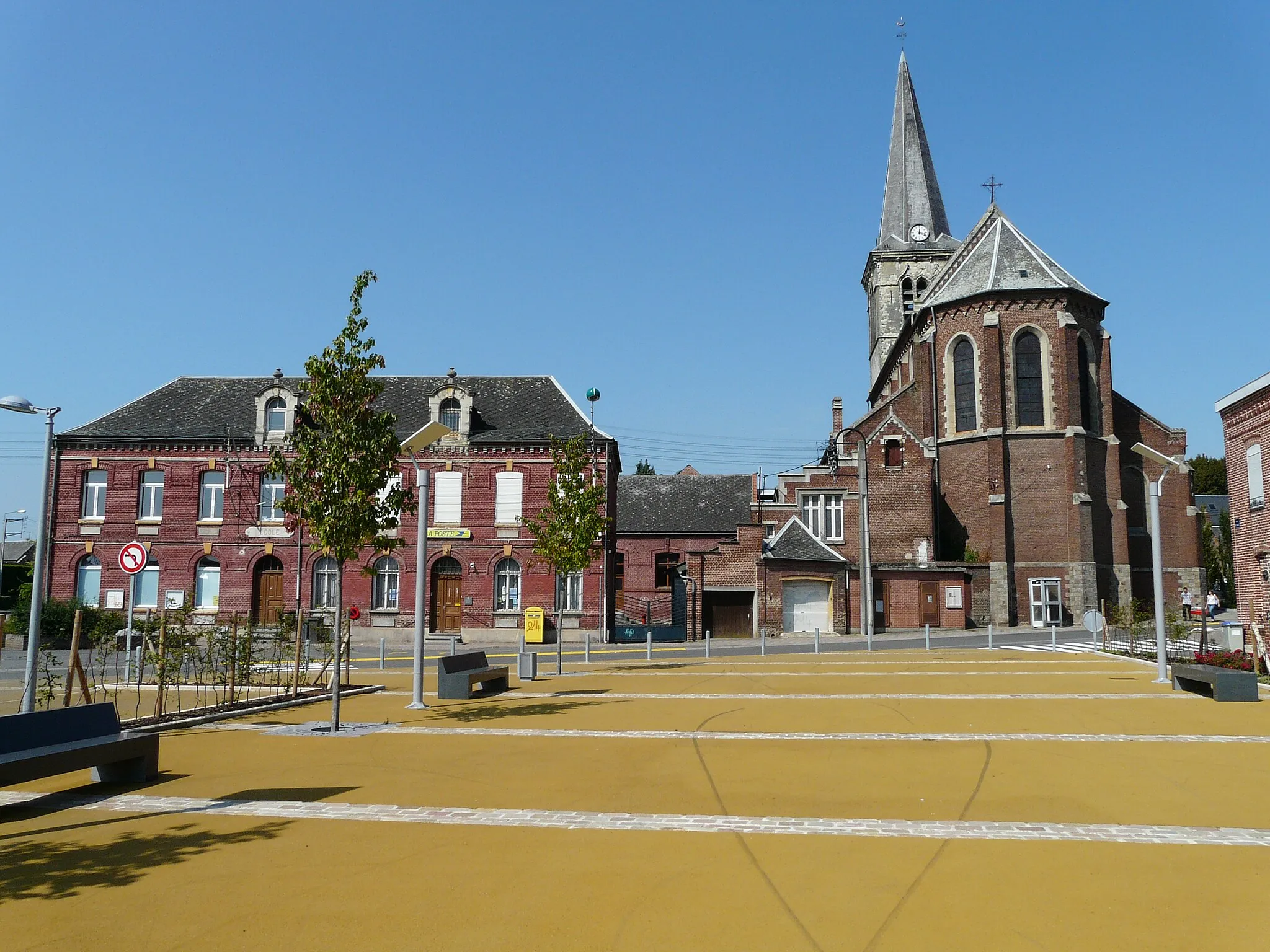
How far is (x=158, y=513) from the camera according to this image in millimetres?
37812

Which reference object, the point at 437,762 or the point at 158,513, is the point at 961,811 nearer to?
the point at 437,762

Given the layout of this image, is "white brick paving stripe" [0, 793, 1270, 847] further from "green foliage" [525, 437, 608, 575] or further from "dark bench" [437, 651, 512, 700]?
"green foliage" [525, 437, 608, 575]

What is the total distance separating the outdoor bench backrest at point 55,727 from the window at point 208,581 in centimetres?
3047

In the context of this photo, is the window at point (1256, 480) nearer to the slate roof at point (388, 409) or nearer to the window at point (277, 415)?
the slate roof at point (388, 409)

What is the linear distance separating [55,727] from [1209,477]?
93.9 meters

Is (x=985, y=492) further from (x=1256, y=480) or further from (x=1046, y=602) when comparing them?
(x=1256, y=480)

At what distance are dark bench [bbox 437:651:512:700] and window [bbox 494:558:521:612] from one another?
67.0 feet

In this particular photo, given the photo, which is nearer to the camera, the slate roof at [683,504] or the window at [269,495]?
the window at [269,495]

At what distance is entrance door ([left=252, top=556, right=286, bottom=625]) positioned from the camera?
3753cm

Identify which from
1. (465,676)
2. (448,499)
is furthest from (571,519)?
(448,499)

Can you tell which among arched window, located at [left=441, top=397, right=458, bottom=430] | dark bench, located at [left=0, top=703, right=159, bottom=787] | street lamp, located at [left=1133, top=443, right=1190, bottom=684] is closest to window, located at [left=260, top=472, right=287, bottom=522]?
arched window, located at [left=441, top=397, right=458, bottom=430]

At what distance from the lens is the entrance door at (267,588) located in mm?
37531

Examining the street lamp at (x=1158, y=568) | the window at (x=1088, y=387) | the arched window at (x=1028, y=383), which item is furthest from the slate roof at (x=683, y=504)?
the street lamp at (x=1158, y=568)

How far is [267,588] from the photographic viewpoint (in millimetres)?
37719
